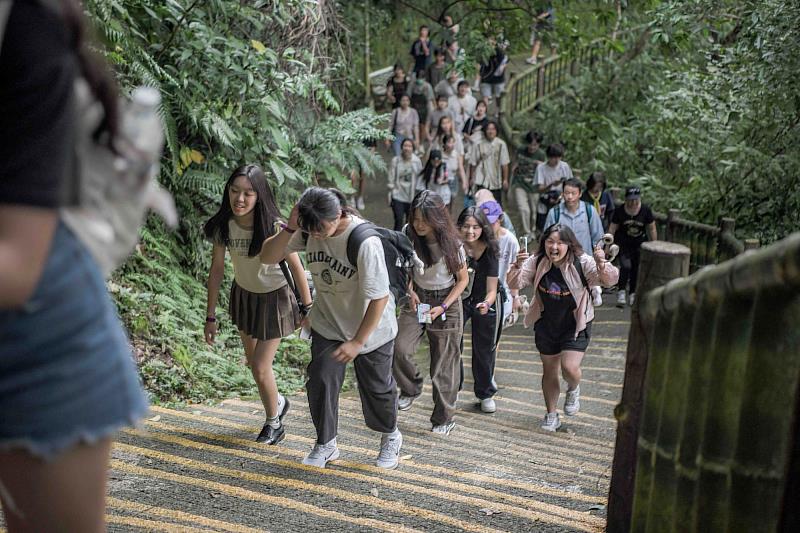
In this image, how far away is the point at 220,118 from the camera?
951cm

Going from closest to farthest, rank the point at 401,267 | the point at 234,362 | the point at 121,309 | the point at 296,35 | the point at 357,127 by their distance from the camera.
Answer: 1. the point at 401,267
2. the point at 121,309
3. the point at 234,362
4. the point at 296,35
5. the point at 357,127

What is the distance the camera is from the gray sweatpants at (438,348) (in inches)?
289

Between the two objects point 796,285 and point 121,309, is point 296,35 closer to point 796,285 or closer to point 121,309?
point 121,309

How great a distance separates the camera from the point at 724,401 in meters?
2.51

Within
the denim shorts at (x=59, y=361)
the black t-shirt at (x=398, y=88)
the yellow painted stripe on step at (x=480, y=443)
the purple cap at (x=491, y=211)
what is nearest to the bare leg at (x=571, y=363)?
the yellow painted stripe on step at (x=480, y=443)

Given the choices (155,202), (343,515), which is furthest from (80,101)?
(343,515)

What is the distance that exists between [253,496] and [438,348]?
3.08 m

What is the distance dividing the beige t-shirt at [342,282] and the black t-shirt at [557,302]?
221 centimetres

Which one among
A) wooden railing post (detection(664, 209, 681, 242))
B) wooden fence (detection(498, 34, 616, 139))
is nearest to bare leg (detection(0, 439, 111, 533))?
wooden railing post (detection(664, 209, 681, 242))

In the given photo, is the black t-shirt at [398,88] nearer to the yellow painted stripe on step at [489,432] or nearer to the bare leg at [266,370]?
the yellow painted stripe on step at [489,432]

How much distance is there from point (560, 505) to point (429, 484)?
32.2 inches

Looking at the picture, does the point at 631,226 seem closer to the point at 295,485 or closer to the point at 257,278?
the point at 257,278

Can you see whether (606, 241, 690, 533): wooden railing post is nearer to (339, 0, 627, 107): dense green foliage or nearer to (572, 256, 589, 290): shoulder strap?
(572, 256, 589, 290): shoulder strap

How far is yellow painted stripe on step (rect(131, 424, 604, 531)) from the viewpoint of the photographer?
14.8 ft
